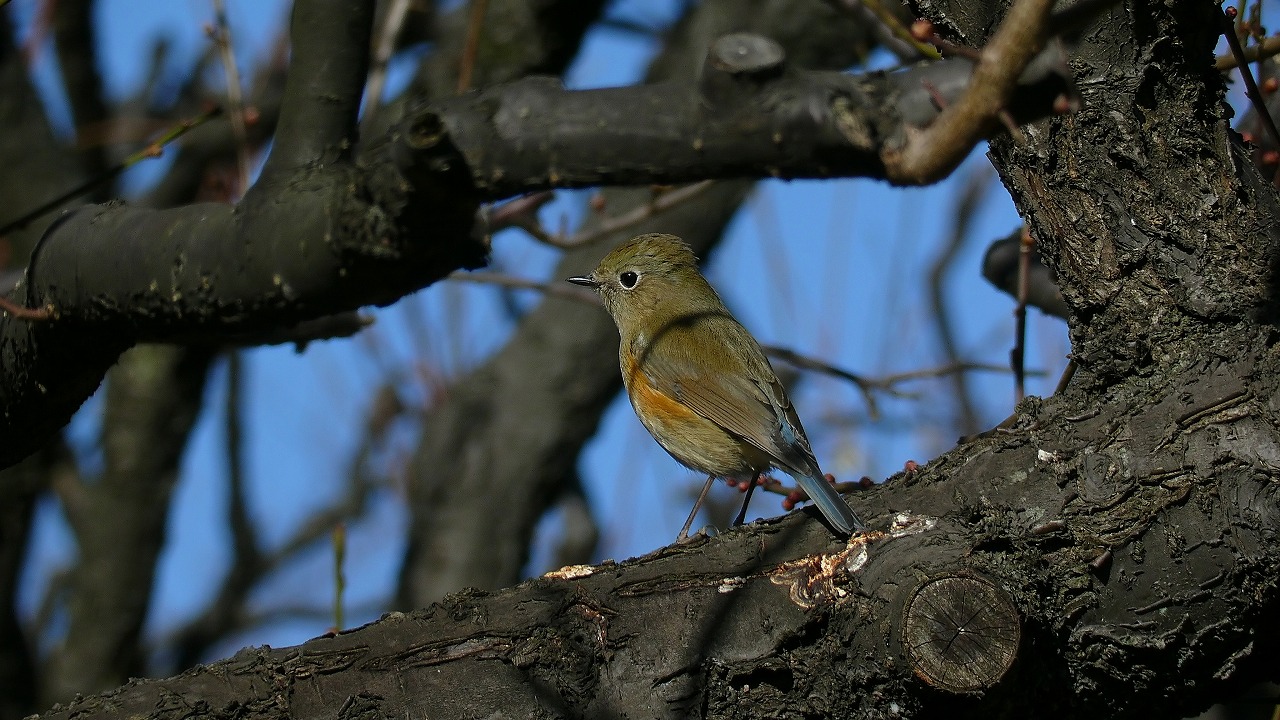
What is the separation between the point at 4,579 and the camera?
5.23 meters

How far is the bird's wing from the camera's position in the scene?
4.60 m

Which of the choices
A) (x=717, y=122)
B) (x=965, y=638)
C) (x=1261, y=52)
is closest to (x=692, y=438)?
(x=1261, y=52)

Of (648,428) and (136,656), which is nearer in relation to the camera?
(648,428)

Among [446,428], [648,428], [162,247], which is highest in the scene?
[446,428]

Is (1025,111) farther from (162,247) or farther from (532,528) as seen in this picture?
(532,528)

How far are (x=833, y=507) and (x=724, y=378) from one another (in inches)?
83.3

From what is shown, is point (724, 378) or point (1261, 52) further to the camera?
point (724, 378)

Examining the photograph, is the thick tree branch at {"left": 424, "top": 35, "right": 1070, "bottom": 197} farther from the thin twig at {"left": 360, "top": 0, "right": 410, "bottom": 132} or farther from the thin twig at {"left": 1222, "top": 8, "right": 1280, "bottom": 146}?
the thin twig at {"left": 360, "top": 0, "right": 410, "bottom": 132}

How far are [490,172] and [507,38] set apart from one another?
440cm

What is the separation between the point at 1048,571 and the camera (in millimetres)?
2527

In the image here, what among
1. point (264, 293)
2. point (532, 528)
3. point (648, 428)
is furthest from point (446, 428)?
point (264, 293)

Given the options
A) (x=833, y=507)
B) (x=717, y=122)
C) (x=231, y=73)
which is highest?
(x=231, y=73)

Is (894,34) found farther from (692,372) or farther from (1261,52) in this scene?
(692,372)

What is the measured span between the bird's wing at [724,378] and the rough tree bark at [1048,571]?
1687mm
